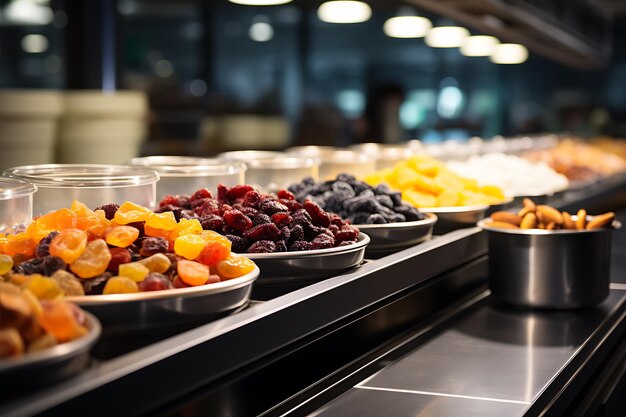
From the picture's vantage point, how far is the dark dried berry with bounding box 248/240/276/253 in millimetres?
1640

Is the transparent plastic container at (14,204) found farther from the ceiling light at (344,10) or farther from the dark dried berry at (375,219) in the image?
the ceiling light at (344,10)

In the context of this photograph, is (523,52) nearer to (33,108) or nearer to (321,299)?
(33,108)

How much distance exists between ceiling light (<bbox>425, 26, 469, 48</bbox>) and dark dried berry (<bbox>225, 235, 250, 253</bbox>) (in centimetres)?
379

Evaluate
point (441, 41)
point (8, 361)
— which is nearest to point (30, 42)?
point (441, 41)

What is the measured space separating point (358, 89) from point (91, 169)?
31.8ft

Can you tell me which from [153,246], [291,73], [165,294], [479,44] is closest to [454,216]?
[153,246]

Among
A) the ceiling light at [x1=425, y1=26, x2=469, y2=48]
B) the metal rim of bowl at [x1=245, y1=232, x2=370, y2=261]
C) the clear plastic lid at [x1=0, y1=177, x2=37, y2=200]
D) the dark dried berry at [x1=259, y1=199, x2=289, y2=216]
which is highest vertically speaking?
the ceiling light at [x1=425, y1=26, x2=469, y2=48]

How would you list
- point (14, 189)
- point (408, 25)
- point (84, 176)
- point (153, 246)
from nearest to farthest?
Result: point (153, 246) → point (14, 189) → point (84, 176) → point (408, 25)

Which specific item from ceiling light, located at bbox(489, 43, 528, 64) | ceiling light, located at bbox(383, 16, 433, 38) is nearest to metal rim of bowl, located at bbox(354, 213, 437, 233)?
ceiling light, located at bbox(383, 16, 433, 38)

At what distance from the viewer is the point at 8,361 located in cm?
92

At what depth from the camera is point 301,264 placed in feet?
5.40

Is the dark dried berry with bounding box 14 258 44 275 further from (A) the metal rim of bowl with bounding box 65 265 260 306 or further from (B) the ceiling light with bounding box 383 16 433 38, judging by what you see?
(B) the ceiling light with bounding box 383 16 433 38

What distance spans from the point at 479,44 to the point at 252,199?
4534 mm

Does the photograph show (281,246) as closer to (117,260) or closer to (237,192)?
(237,192)
